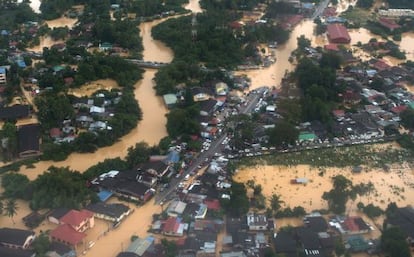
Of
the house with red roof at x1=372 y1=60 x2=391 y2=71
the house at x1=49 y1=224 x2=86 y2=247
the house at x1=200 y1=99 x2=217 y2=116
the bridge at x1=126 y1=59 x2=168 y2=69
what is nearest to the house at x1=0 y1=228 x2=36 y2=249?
the house at x1=49 y1=224 x2=86 y2=247

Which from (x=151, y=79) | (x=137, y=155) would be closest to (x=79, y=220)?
(x=137, y=155)

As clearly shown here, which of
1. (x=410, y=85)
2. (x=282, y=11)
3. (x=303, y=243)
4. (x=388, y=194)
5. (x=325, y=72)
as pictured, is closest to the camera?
(x=303, y=243)

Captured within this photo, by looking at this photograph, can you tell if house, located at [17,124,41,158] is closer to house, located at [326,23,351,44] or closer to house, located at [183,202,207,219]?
house, located at [183,202,207,219]

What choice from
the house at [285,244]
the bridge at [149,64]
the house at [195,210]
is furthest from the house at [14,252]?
the bridge at [149,64]

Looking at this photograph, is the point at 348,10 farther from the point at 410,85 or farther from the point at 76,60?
the point at 76,60

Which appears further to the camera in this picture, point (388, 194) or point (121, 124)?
point (121, 124)

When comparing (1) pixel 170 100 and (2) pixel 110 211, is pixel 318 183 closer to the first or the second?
(2) pixel 110 211

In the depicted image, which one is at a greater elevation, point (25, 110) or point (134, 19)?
point (134, 19)

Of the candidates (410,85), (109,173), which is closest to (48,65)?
(109,173)
